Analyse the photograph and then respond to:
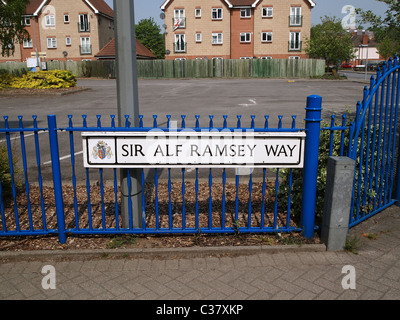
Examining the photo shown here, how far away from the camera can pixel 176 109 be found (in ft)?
53.2

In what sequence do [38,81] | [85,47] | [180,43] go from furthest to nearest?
[85,47], [180,43], [38,81]

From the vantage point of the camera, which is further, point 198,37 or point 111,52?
point 198,37

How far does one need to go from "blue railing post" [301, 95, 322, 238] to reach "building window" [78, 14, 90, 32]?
5312 centimetres

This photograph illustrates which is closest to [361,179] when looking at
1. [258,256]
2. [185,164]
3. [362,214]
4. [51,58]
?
[362,214]

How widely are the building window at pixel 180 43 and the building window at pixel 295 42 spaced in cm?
1342

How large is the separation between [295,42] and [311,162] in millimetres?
49772

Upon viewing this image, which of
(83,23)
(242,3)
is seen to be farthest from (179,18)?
(83,23)

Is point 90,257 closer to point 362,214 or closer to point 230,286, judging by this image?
point 230,286

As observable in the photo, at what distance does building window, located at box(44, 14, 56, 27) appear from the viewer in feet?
171

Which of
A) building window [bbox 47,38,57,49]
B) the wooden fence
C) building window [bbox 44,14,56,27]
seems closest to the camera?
the wooden fence

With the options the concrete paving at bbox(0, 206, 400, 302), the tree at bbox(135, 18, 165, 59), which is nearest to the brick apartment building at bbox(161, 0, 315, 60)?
the tree at bbox(135, 18, 165, 59)

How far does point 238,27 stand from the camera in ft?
163

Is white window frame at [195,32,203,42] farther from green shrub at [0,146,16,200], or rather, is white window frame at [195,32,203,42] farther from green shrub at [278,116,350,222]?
green shrub at [278,116,350,222]

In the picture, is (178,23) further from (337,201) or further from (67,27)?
(337,201)
